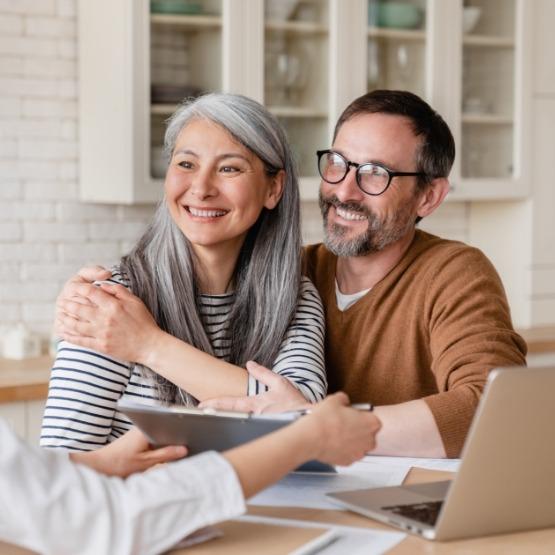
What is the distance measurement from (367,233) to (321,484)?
2.75 feet

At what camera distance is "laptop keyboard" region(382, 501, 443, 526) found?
4.91 feet

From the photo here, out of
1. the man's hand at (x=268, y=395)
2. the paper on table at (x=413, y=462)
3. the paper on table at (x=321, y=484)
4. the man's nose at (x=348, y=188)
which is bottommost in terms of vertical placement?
the paper on table at (x=413, y=462)

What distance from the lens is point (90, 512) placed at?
49.6 inches

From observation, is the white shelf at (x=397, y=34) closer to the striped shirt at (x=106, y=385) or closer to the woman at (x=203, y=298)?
the woman at (x=203, y=298)

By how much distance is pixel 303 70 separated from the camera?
396 centimetres

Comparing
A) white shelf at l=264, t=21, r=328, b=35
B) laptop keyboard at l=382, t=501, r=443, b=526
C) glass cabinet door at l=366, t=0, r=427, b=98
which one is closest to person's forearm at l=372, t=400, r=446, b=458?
laptop keyboard at l=382, t=501, r=443, b=526

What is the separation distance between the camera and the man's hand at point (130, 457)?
1.63m

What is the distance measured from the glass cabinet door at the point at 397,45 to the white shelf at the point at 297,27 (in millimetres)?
217

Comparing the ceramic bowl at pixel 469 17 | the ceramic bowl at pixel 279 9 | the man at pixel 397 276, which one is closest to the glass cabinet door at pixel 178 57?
the ceramic bowl at pixel 279 9

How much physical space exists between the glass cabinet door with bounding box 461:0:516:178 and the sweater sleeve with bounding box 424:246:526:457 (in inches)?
80.9

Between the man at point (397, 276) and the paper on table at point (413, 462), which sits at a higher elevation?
the man at point (397, 276)

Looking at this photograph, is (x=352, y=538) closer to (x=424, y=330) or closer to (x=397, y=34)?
(x=424, y=330)

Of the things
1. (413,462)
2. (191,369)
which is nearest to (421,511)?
(413,462)

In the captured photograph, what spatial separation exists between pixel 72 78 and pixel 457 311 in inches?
79.7
